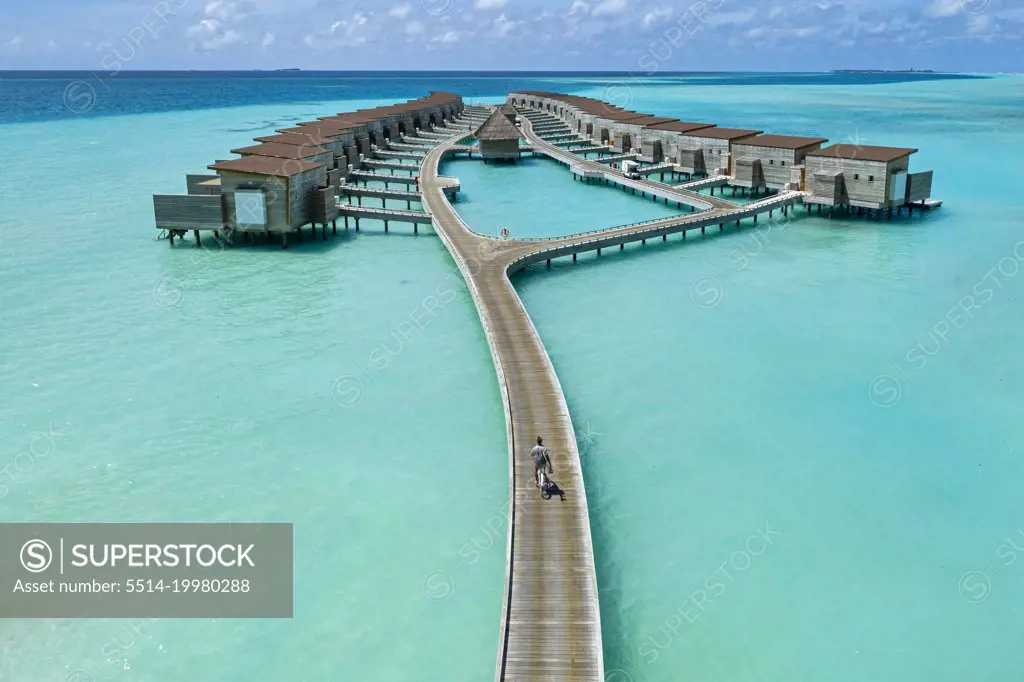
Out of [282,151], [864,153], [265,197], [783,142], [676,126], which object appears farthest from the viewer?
[676,126]

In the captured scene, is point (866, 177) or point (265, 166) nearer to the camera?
point (265, 166)

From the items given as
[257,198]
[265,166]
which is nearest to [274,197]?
[257,198]

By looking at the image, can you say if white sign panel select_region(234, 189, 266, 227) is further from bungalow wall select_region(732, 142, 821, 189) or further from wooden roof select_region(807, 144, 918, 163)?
wooden roof select_region(807, 144, 918, 163)

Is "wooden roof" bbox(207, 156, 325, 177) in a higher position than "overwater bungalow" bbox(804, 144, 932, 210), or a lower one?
higher

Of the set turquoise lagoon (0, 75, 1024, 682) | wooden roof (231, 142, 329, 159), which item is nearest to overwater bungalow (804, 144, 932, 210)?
turquoise lagoon (0, 75, 1024, 682)

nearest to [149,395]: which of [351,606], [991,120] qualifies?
[351,606]

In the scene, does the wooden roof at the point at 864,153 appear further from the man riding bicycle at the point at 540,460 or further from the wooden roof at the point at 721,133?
the man riding bicycle at the point at 540,460

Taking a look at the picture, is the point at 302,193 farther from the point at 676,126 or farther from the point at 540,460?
the point at 676,126
